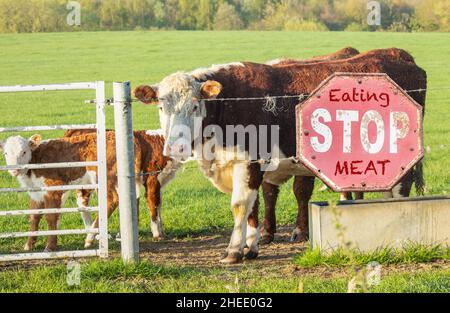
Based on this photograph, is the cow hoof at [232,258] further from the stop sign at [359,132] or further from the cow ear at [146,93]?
the cow ear at [146,93]

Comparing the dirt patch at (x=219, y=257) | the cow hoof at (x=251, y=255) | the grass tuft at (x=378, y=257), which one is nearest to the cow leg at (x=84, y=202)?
the dirt patch at (x=219, y=257)

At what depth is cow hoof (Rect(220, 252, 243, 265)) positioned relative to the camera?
840 cm

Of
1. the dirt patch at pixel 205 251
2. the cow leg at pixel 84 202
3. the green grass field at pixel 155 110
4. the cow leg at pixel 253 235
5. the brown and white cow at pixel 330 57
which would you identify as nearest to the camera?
the green grass field at pixel 155 110

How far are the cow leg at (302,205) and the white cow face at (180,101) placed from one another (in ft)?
6.19

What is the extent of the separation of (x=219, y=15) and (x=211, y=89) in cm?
6020

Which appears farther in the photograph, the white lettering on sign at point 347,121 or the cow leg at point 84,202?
the cow leg at point 84,202

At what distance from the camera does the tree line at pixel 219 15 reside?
6128 cm

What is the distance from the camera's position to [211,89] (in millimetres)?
8336

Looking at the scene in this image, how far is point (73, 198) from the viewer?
45.7 ft

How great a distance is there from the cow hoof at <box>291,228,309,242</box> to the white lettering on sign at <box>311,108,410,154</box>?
1.51m

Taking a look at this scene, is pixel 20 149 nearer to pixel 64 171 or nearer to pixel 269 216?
pixel 64 171

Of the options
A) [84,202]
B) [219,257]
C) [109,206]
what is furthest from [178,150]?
[84,202]
